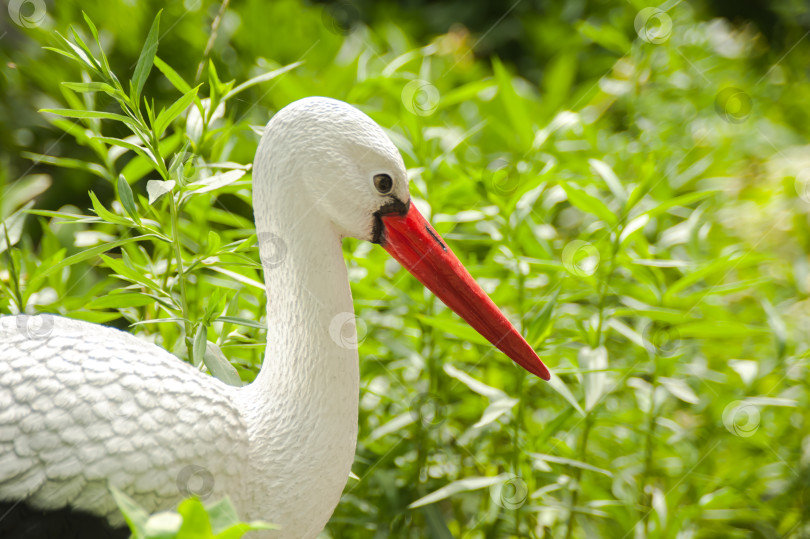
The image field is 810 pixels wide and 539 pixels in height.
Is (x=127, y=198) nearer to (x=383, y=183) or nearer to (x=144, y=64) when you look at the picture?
(x=144, y=64)

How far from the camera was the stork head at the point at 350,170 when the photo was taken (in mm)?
778

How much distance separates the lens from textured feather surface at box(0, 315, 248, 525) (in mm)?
669

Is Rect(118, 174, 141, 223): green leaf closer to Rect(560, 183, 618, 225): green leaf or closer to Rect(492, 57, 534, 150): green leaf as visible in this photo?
Rect(560, 183, 618, 225): green leaf

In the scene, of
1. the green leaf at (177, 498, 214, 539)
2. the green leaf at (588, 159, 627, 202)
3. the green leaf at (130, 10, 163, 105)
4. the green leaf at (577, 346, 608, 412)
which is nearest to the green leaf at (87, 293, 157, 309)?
the green leaf at (130, 10, 163, 105)

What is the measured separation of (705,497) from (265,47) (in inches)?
68.4

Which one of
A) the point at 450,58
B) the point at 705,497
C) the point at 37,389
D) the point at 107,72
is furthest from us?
the point at 450,58

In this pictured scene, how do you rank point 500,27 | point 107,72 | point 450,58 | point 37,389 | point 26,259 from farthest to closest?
1. point 500,27
2. point 450,58
3. point 26,259
4. point 107,72
5. point 37,389

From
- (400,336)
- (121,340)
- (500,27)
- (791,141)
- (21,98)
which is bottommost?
(400,336)

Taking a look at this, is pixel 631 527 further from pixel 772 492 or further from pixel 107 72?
pixel 107 72

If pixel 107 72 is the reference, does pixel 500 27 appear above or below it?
above

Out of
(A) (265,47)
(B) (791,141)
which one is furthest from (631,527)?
(B) (791,141)

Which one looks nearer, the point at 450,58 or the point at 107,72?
the point at 107,72

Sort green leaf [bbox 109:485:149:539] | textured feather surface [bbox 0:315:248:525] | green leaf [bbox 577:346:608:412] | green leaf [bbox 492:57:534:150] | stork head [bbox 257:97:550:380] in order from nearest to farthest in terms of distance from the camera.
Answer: green leaf [bbox 109:485:149:539] → textured feather surface [bbox 0:315:248:525] → stork head [bbox 257:97:550:380] → green leaf [bbox 577:346:608:412] → green leaf [bbox 492:57:534:150]

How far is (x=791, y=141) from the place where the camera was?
2.56 metres
